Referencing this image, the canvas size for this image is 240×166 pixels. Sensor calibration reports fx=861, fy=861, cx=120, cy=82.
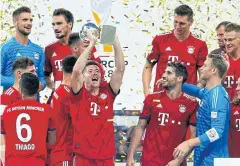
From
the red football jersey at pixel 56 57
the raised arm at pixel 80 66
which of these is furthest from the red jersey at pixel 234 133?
the red football jersey at pixel 56 57

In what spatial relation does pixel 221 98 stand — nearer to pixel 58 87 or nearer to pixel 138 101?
pixel 58 87

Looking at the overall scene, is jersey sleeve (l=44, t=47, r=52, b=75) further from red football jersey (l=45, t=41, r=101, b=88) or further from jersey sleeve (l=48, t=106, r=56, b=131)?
jersey sleeve (l=48, t=106, r=56, b=131)

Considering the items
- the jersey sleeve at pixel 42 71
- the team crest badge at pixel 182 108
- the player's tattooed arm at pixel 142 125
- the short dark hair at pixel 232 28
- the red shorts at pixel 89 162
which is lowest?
the red shorts at pixel 89 162

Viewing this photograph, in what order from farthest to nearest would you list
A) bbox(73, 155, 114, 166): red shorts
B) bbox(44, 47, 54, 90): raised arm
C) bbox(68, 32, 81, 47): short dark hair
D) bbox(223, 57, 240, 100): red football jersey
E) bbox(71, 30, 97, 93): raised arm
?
bbox(44, 47, 54, 90): raised arm, bbox(68, 32, 81, 47): short dark hair, bbox(223, 57, 240, 100): red football jersey, bbox(73, 155, 114, 166): red shorts, bbox(71, 30, 97, 93): raised arm

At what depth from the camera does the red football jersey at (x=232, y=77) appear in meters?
9.84

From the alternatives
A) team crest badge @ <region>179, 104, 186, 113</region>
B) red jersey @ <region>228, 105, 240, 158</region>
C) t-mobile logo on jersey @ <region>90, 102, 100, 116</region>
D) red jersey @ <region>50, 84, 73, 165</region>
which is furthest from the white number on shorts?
Answer: red jersey @ <region>228, 105, 240, 158</region>

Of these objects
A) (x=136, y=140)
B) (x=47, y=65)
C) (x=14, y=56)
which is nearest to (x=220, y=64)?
(x=136, y=140)

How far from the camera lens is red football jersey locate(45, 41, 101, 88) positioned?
10.1 metres

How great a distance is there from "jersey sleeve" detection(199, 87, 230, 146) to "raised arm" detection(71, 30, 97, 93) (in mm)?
1352

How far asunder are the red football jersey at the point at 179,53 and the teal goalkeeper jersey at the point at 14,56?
1292 millimetres

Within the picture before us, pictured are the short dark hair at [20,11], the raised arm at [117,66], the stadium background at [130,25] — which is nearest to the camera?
the raised arm at [117,66]

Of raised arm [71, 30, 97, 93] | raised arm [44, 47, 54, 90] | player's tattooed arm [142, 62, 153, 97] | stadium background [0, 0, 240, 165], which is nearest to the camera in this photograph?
raised arm [71, 30, 97, 93]

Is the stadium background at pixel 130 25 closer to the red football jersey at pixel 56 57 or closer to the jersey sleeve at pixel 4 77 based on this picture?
the red football jersey at pixel 56 57

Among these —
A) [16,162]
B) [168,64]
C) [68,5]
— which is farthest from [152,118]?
[68,5]
